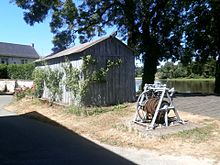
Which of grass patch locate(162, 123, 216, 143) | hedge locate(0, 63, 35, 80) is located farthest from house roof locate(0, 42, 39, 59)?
grass patch locate(162, 123, 216, 143)

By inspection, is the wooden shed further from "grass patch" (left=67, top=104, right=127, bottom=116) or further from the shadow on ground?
the shadow on ground

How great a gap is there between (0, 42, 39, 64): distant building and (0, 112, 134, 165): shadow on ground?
56067 mm

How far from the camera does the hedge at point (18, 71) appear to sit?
3940 cm

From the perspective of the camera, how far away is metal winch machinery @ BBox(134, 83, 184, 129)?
10.0m

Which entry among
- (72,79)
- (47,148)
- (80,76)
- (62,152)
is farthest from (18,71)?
(62,152)

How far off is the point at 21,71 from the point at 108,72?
27.9 m

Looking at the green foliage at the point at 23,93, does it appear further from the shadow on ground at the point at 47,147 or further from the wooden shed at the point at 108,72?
the shadow on ground at the point at 47,147

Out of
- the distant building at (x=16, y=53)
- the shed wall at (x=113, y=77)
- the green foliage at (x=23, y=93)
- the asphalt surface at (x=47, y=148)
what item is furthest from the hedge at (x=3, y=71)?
the asphalt surface at (x=47, y=148)

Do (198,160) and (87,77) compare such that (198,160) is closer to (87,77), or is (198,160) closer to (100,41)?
(87,77)

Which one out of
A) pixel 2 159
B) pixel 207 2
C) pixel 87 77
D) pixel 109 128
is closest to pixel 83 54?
pixel 87 77

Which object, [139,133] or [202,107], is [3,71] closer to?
[202,107]

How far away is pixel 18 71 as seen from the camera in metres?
41.3

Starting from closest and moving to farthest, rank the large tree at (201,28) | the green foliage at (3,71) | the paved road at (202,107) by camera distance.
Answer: the paved road at (202,107)
the large tree at (201,28)
the green foliage at (3,71)

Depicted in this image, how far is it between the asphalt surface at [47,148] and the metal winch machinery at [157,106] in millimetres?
2132
